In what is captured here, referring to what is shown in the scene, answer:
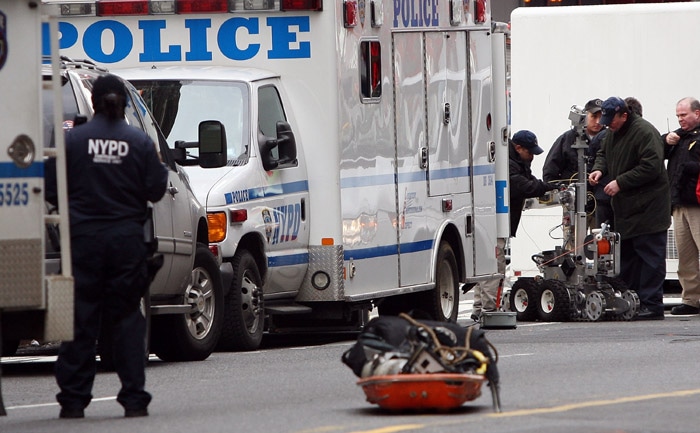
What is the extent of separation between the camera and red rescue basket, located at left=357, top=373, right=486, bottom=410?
9352mm

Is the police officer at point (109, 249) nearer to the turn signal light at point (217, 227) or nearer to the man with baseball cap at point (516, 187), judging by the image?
the turn signal light at point (217, 227)

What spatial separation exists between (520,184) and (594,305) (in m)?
1.56

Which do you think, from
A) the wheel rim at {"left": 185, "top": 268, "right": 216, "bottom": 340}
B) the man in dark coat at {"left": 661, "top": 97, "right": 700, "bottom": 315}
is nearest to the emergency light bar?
the wheel rim at {"left": 185, "top": 268, "right": 216, "bottom": 340}

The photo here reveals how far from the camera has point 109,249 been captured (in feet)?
32.2

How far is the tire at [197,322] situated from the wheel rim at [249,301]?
617mm

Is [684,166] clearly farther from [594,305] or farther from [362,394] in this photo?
[362,394]

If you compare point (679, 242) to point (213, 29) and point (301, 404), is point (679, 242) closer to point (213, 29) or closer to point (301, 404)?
point (213, 29)

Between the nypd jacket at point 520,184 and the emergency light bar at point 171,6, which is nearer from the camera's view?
the emergency light bar at point 171,6

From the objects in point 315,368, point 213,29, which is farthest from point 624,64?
point 315,368

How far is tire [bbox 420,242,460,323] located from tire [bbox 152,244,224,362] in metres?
3.94

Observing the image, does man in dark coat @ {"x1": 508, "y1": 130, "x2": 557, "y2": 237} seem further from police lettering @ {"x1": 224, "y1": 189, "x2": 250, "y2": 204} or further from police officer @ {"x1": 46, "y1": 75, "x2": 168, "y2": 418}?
police officer @ {"x1": 46, "y1": 75, "x2": 168, "y2": 418}

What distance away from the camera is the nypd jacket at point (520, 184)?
18.6 meters

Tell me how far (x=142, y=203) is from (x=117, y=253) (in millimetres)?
343

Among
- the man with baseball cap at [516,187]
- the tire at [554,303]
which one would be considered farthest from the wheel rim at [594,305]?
the man with baseball cap at [516,187]
